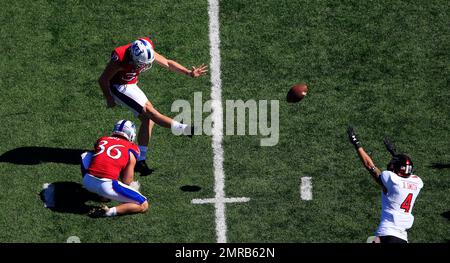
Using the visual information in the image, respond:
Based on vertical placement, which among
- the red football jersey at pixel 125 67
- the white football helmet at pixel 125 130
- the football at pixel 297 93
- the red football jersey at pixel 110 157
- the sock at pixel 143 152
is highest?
the red football jersey at pixel 125 67

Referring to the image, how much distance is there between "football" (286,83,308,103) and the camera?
15.0 metres

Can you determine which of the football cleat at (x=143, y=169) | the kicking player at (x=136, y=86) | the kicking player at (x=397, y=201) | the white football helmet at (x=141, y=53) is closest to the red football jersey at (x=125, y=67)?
the kicking player at (x=136, y=86)

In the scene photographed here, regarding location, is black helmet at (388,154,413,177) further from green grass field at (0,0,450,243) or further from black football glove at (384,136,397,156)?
green grass field at (0,0,450,243)

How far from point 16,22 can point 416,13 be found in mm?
6574

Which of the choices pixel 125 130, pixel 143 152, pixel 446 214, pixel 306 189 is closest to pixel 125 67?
pixel 125 130

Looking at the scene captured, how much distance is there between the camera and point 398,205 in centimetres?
1317

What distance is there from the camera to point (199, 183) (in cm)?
1463

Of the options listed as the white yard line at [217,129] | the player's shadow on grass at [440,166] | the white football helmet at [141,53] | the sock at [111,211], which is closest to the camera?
the sock at [111,211]

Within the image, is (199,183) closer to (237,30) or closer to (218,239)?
(218,239)

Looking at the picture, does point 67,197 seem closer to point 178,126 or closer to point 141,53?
point 178,126

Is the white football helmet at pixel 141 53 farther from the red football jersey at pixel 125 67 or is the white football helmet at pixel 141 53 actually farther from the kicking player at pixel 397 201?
the kicking player at pixel 397 201

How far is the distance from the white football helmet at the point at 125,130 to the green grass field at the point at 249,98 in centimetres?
68

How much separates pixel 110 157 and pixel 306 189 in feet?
9.08

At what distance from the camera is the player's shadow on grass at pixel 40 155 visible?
15016 mm
